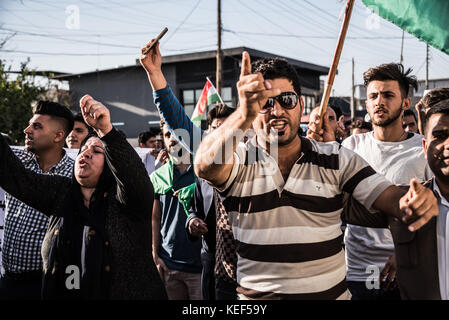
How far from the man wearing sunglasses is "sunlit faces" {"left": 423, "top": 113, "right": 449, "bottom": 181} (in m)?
0.29

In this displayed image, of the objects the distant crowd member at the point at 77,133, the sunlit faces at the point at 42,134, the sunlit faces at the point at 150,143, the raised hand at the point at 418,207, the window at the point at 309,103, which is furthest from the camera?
the window at the point at 309,103

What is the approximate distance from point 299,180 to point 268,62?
640mm

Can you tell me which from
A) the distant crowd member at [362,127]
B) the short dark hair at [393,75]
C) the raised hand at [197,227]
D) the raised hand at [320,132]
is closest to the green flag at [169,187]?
the raised hand at [197,227]

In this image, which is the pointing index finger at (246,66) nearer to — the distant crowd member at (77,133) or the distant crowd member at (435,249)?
the distant crowd member at (435,249)

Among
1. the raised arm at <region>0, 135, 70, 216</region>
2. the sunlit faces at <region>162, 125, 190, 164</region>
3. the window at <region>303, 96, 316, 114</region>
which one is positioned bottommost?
the raised arm at <region>0, 135, 70, 216</region>

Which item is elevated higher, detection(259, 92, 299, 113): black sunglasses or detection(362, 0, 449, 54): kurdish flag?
detection(362, 0, 449, 54): kurdish flag

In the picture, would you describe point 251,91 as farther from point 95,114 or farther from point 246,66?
point 95,114

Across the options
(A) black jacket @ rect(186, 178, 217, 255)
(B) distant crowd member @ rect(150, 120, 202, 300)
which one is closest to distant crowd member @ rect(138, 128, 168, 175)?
(B) distant crowd member @ rect(150, 120, 202, 300)

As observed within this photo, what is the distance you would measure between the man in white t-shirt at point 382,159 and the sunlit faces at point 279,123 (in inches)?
50.0

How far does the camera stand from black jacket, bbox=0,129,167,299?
2479mm

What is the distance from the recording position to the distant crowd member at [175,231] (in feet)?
12.7

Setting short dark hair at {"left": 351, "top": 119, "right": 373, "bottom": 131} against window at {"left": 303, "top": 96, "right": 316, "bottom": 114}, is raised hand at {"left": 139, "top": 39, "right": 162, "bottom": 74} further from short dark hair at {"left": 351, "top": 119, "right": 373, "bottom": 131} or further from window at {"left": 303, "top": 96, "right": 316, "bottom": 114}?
window at {"left": 303, "top": 96, "right": 316, "bottom": 114}

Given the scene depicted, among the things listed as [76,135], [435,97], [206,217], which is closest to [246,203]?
[206,217]
